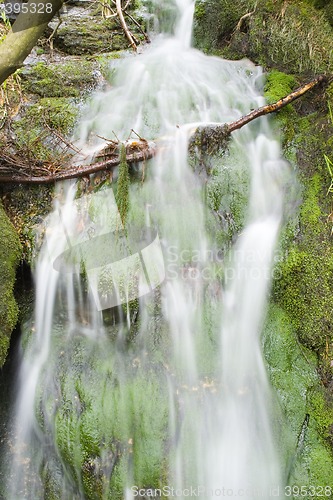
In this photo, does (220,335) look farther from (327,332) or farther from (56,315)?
(56,315)

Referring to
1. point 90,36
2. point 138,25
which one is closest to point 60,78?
point 90,36

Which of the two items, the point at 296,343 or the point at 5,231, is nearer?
the point at 296,343

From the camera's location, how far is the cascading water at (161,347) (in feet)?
8.30

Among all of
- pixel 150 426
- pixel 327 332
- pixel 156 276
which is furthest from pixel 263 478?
pixel 156 276

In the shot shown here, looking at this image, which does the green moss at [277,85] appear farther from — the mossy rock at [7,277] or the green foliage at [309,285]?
the mossy rock at [7,277]

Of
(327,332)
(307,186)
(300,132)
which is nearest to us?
(327,332)

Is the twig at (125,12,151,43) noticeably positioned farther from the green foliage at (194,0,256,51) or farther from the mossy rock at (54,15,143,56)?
the green foliage at (194,0,256,51)

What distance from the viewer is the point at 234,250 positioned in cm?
312

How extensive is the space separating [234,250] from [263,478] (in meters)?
1.56

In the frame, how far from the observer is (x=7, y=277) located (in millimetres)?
2910

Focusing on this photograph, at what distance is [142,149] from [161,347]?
Result: 1.76 m

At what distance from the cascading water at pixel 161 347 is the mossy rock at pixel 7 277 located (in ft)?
0.68

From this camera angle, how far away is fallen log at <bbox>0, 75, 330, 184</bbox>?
3391 mm

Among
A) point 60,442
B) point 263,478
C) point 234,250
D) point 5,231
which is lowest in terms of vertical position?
point 263,478
